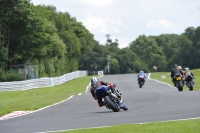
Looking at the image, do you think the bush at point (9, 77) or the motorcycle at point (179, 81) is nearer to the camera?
the motorcycle at point (179, 81)

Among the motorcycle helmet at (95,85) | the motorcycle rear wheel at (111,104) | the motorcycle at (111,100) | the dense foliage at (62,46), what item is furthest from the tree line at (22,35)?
the motorcycle rear wheel at (111,104)

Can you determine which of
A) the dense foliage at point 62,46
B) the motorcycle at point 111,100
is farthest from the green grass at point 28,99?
the dense foliage at point 62,46

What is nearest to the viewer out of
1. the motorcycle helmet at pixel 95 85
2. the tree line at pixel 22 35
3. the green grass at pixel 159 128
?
the green grass at pixel 159 128

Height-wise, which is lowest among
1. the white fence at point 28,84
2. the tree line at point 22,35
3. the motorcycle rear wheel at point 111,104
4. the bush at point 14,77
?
the motorcycle rear wheel at point 111,104

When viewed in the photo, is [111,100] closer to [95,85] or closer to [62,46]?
[95,85]

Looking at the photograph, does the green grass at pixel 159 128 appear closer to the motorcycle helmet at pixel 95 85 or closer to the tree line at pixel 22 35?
the motorcycle helmet at pixel 95 85

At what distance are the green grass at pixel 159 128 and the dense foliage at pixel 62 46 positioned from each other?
134 feet

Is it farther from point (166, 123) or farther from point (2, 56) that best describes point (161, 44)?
point (166, 123)

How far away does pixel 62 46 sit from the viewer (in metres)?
71.0

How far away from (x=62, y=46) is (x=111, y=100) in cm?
5280

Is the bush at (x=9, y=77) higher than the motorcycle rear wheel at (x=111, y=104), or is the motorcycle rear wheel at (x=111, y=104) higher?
the bush at (x=9, y=77)

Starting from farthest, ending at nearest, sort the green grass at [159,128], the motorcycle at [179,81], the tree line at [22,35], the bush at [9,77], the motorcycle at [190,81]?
1. the tree line at [22,35]
2. the bush at [9,77]
3. the motorcycle at [190,81]
4. the motorcycle at [179,81]
5. the green grass at [159,128]

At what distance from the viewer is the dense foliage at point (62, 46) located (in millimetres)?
55759

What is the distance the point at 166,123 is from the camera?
13.3 meters
